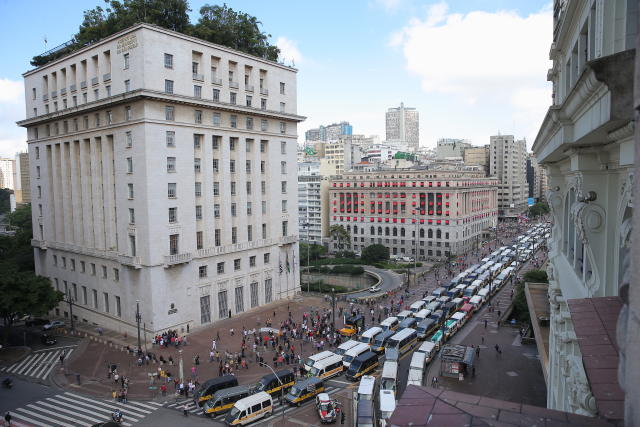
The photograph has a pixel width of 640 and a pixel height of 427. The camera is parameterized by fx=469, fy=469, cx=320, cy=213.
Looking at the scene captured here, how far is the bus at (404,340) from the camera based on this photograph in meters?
40.2

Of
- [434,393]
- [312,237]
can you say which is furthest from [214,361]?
[312,237]

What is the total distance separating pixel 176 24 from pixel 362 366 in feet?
146

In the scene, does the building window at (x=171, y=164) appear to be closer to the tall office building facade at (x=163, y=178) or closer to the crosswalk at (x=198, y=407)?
the tall office building facade at (x=163, y=178)

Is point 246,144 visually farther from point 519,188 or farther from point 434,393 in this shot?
point 519,188

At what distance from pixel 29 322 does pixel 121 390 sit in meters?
26.1

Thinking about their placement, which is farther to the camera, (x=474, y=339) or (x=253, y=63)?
(x=253, y=63)

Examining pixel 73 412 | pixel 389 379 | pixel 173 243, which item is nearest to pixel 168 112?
pixel 173 243

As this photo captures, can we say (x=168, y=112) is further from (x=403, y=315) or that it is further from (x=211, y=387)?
(x=403, y=315)

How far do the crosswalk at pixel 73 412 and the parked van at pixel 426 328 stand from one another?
2415 cm

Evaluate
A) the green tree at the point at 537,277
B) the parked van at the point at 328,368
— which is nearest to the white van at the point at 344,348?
the parked van at the point at 328,368

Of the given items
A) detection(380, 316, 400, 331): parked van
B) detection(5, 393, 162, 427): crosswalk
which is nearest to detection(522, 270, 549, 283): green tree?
detection(380, 316, 400, 331): parked van

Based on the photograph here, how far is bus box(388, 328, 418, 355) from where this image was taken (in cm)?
4019

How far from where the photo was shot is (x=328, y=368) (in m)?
35.4

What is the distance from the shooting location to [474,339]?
45.6 metres
